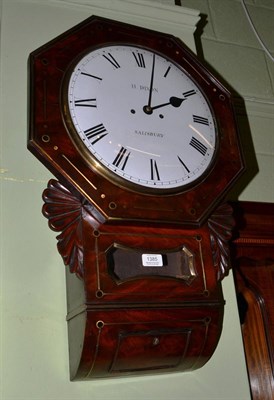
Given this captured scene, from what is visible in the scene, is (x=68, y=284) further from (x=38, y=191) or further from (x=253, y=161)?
(x=253, y=161)

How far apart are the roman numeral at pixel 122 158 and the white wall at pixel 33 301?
0.16 metres

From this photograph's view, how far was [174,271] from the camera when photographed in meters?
0.85

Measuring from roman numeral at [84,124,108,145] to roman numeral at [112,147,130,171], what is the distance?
0.04 meters

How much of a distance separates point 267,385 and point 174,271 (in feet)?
1.90

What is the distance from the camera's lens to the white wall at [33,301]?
802 millimetres

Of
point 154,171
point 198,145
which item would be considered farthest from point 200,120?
point 154,171

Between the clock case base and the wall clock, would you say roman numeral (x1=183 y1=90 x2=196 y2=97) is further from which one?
the clock case base

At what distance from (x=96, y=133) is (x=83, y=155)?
0.18 feet

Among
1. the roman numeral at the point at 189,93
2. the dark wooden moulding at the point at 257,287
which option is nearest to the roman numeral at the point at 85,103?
the roman numeral at the point at 189,93

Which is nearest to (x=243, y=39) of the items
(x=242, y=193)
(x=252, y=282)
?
(x=242, y=193)

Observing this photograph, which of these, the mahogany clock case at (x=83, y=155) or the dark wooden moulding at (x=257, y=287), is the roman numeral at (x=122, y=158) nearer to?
the mahogany clock case at (x=83, y=155)

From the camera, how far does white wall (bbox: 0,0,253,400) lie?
2.63 feet

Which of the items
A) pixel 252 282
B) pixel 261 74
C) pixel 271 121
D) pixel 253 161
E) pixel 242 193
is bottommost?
pixel 252 282

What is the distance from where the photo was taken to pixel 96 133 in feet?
2.78
